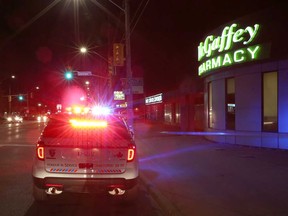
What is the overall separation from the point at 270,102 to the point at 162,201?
29.4 feet

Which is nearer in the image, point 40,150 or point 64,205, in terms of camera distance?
point 40,150

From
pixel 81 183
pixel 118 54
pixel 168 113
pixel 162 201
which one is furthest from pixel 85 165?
pixel 168 113

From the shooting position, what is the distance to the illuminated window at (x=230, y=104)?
17.3 metres

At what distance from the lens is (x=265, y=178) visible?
31.0 feet

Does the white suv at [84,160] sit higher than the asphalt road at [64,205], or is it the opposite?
the white suv at [84,160]

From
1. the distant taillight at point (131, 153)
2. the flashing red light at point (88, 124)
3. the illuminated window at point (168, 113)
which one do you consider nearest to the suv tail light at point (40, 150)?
the flashing red light at point (88, 124)

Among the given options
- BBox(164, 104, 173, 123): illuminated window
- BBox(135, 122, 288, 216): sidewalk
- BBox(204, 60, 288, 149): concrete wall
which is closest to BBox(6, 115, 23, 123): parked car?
BBox(164, 104, 173, 123): illuminated window

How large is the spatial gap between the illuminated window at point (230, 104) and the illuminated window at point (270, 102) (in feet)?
6.12

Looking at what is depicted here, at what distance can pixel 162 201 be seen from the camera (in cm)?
758

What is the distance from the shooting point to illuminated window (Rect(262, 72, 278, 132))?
14922 mm

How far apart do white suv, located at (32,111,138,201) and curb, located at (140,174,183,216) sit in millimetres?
725

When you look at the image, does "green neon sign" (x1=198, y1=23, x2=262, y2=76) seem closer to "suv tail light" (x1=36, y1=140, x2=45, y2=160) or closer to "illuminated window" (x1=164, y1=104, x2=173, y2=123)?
"suv tail light" (x1=36, y1=140, x2=45, y2=160)

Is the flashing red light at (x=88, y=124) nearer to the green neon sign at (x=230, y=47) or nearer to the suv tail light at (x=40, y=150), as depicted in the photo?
the suv tail light at (x=40, y=150)

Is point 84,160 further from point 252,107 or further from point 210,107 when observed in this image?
point 210,107
